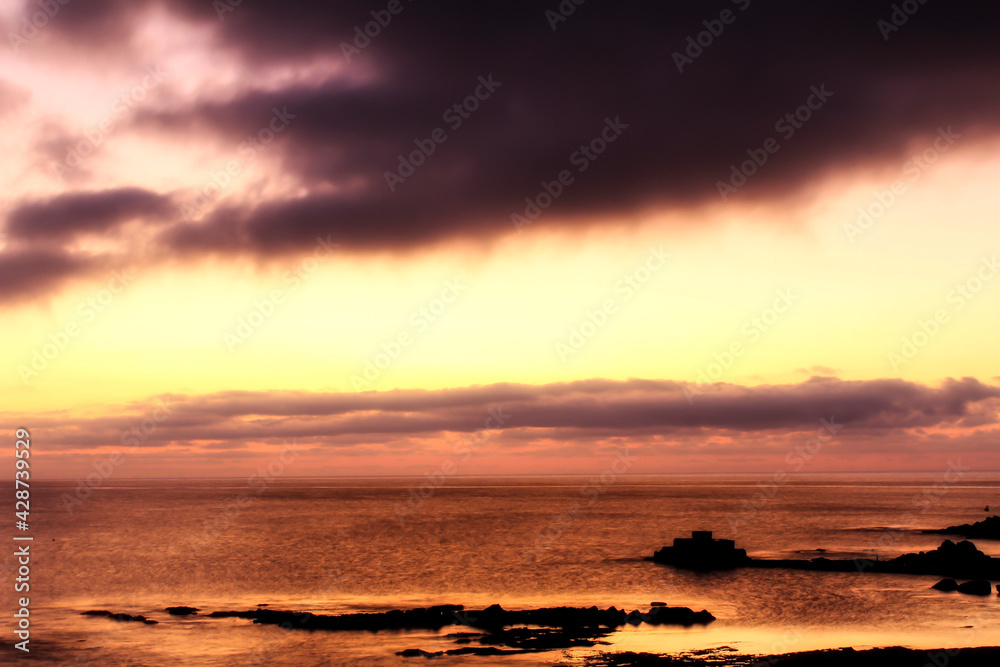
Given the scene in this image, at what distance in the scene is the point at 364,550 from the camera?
93.2 meters

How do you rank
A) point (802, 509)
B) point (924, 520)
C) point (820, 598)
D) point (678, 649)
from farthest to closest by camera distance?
point (802, 509) → point (924, 520) → point (820, 598) → point (678, 649)

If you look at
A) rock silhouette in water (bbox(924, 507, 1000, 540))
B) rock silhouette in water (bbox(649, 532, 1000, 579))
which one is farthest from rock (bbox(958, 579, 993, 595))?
rock silhouette in water (bbox(924, 507, 1000, 540))

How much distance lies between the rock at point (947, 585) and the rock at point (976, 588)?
646mm

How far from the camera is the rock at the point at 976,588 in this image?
182ft

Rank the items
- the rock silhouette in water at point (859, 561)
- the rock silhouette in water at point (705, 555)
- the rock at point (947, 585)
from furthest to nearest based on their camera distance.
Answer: the rock silhouette in water at point (705, 555) < the rock silhouette in water at point (859, 561) < the rock at point (947, 585)

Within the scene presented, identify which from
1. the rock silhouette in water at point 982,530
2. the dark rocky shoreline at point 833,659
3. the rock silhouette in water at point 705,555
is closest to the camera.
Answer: the dark rocky shoreline at point 833,659

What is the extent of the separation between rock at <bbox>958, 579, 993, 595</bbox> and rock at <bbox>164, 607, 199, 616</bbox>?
55.0 meters

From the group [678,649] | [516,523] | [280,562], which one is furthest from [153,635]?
[516,523]

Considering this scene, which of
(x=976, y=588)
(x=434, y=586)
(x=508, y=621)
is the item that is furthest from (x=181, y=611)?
(x=976, y=588)

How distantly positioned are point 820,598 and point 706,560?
65.1ft

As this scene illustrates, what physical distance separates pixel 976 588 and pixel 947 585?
8.25 ft

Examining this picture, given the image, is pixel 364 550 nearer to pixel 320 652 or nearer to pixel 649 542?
pixel 649 542

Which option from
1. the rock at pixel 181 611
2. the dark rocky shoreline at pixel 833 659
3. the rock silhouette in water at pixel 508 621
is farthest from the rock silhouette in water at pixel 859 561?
the rock at pixel 181 611

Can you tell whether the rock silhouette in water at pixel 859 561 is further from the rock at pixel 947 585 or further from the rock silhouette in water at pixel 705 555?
the rock at pixel 947 585
